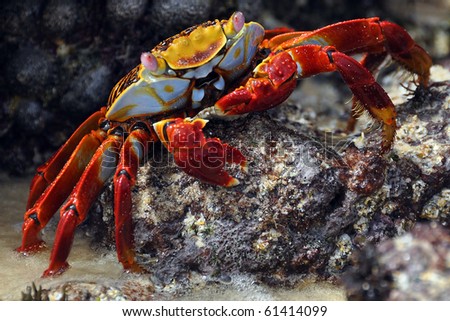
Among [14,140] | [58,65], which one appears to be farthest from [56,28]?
[14,140]

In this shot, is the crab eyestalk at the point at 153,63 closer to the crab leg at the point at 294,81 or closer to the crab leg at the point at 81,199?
the crab leg at the point at 294,81

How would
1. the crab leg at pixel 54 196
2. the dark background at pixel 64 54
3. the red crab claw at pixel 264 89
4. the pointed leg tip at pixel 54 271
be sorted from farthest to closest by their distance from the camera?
the dark background at pixel 64 54
the crab leg at pixel 54 196
the pointed leg tip at pixel 54 271
the red crab claw at pixel 264 89

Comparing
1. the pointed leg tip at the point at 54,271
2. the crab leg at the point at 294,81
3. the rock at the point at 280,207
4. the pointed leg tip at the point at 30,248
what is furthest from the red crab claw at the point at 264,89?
the pointed leg tip at the point at 30,248

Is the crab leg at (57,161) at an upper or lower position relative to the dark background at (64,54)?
lower

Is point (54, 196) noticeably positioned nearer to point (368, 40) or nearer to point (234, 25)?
point (234, 25)

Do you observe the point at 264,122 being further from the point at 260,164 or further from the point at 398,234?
the point at 398,234

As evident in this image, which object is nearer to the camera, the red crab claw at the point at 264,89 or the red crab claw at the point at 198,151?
the red crab claw at the point at 198,151

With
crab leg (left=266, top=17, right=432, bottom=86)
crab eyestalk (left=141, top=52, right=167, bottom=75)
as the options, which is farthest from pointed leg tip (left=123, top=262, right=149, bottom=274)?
crab leg (left=266, top=17, right=432, bottom=86)

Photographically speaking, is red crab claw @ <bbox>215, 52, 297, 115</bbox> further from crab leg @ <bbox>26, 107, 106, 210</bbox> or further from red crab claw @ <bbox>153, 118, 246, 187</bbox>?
crab leg @ <bbox>26, 107, 106, 210</bbox>
